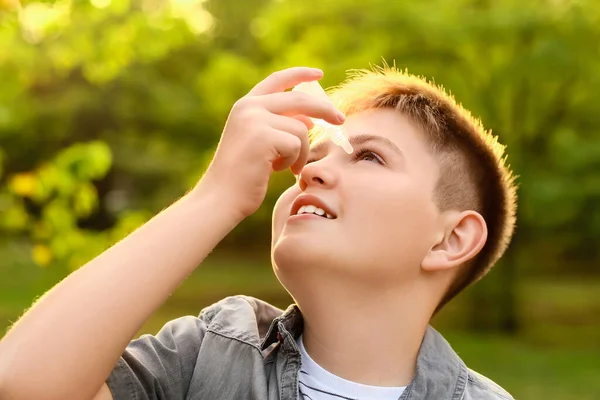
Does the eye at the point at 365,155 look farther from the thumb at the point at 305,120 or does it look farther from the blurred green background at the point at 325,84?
the blurred green background at the point at 325,84

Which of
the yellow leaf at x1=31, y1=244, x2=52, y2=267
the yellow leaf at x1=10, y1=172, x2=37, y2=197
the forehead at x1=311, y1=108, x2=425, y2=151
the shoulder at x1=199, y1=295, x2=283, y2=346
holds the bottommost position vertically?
the shoulder at x1=199, y1=295, x2=283, y2=346

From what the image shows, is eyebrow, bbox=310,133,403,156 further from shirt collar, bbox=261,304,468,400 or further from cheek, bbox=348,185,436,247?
shirt collar, bbox=261,304,468,400

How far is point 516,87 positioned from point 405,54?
5.31 ft

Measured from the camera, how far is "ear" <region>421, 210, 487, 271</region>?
5.86 feet

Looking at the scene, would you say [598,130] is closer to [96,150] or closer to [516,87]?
[516,87]

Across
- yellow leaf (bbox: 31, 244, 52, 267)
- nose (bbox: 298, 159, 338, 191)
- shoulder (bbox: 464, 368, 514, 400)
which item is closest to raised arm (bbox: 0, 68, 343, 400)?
nose (bbox: 298, 159, 338, 191)

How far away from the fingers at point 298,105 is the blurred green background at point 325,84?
8.22 feet

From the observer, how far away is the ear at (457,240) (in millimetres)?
1786

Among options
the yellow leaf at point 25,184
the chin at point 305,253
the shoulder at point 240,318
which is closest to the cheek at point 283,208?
the chin at point 305,253

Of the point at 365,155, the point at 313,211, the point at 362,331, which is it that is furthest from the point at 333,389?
the point at 365,155

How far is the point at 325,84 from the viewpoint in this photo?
403 inches

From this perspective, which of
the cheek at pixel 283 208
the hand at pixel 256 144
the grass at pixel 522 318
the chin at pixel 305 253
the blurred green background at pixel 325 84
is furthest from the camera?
the grass at pixel 522 318

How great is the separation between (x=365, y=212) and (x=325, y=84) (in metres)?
8.70

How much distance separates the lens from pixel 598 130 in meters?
10.6
